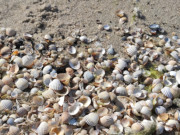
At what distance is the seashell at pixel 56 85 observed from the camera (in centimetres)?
263

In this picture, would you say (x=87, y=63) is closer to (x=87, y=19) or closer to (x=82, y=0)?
(x=87, y=19)

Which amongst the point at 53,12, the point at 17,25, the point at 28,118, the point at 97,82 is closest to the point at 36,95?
the point at 28,118

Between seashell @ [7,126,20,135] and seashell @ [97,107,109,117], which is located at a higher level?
seashell @ [7,126,20,135]

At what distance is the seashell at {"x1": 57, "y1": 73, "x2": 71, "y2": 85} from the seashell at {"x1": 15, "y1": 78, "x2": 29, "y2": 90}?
39 centimetres

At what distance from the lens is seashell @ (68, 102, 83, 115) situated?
8.02 ft

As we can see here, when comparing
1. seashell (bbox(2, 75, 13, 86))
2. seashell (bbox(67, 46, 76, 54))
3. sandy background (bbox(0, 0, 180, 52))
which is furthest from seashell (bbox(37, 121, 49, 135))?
sandy background (bbox(0, 0, 180, 52))

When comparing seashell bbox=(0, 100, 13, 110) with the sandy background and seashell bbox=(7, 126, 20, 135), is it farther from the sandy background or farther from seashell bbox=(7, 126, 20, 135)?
the sandy background

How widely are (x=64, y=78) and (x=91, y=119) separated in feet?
2.21

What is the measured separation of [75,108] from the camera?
8.16 feet

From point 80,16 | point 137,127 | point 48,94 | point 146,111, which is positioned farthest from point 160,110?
point 80,16

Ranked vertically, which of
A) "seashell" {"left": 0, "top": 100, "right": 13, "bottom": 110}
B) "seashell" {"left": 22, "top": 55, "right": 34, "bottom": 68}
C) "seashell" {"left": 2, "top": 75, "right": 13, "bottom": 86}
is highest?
"seashell" {"left": 22, "top": 55, "right": 34, "bottom": 68}

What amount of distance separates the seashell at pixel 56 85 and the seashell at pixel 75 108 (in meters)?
0.28

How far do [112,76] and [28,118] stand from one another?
3.71 ft

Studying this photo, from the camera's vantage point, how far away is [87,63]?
3.03 meters
